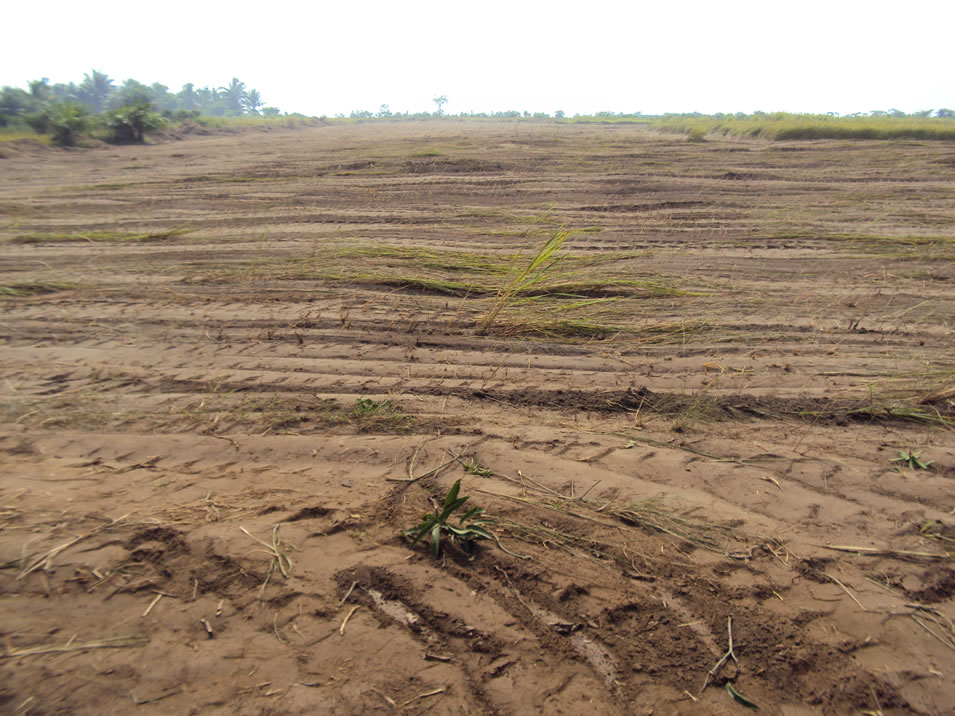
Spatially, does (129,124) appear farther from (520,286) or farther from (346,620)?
(346,620)

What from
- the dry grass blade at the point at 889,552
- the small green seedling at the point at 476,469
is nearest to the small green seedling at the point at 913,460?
the dry grass blade at the point at 889,552

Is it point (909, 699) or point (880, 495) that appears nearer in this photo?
point (909, 699)

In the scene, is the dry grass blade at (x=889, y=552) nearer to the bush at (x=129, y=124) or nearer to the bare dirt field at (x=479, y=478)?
the bare dirt field at (x=479, y=478)

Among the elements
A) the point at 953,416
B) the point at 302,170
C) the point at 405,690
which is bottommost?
the point at 405,690

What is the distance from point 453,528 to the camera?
81.0 inches

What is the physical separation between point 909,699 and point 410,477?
1842 millimetres

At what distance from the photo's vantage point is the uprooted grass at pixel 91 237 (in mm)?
6191

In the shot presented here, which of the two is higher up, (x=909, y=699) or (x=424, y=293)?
(x=424, y=293)

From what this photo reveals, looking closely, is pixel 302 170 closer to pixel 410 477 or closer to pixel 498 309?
pixel 498 309

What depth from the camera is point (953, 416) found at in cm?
290

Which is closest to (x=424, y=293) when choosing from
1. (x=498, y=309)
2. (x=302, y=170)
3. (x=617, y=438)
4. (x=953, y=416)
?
(x=498, y=309)

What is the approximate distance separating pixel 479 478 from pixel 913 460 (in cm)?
207

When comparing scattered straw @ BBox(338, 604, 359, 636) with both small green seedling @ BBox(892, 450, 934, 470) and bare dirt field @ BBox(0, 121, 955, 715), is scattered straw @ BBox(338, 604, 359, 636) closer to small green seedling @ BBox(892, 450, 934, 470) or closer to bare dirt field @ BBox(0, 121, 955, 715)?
bare dirt field @ BBox(0, 121, 955, 715)

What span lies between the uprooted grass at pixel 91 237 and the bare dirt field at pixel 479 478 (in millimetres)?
457
